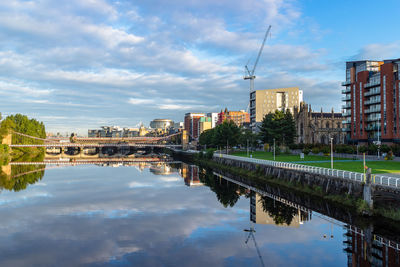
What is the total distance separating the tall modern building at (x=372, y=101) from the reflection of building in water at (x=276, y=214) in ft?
171

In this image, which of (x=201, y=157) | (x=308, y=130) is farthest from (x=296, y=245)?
(x=308, y=130)

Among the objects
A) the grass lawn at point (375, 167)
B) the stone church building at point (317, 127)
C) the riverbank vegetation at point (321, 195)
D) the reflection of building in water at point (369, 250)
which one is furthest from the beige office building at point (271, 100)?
the reflection of building in water at point (369, 250)

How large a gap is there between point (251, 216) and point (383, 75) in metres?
62.1

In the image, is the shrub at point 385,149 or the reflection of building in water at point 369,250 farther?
the shrub at point 385,149

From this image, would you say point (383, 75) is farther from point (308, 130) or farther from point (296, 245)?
point (296, 245)

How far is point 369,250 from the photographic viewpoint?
68.6ft

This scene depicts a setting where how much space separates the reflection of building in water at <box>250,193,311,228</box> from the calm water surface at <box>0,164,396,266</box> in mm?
87

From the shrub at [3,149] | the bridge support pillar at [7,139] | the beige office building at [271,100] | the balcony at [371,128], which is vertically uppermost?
the beige office building at [271,100]

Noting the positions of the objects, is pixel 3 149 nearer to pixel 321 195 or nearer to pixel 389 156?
→ pixel 321 195

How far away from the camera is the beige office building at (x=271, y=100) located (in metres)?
158

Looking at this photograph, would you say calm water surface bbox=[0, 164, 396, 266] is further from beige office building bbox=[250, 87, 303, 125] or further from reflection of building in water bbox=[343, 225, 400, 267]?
beige office building bbox=[250, 87, 303, 125]

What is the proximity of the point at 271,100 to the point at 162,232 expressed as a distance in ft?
458

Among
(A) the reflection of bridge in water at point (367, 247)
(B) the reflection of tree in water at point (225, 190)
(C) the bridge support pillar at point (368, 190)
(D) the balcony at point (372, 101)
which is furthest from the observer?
(D) the balcony at point (372, 101)

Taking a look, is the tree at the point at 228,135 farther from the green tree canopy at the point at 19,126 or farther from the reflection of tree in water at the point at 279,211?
the green tree canopy at the point at 19,126
